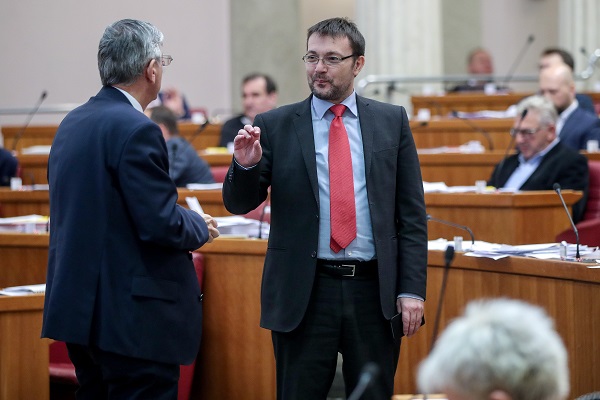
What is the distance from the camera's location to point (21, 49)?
12.2 meters

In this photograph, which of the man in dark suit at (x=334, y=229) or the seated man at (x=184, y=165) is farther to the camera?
the seated man at (x=184, y=165)

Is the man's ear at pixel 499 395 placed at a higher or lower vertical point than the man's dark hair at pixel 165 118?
lower

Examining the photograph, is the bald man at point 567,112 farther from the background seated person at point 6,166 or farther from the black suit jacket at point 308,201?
the black suit jacket at point 308,201

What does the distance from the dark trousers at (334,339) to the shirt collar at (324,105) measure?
0.50 metres

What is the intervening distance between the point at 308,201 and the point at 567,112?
195 inches

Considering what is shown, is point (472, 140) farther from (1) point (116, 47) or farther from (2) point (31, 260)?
(1) point (116, 47)

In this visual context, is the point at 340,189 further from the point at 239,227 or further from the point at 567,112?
the point at 567,112

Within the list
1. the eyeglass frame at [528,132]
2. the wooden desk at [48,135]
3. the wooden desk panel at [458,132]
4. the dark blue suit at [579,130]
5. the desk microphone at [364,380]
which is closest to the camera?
the desk microphone at [364,380]

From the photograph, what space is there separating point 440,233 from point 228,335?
1.50 m

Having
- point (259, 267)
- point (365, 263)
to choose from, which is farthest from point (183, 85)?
point (365, 263)

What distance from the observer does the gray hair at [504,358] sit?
161cm

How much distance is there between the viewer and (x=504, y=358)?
5.30 feet

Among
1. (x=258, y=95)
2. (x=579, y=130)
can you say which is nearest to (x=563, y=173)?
(x=579, y=130)

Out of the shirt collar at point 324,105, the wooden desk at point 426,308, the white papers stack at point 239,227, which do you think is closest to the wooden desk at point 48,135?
the white papers stack at point 239,227
